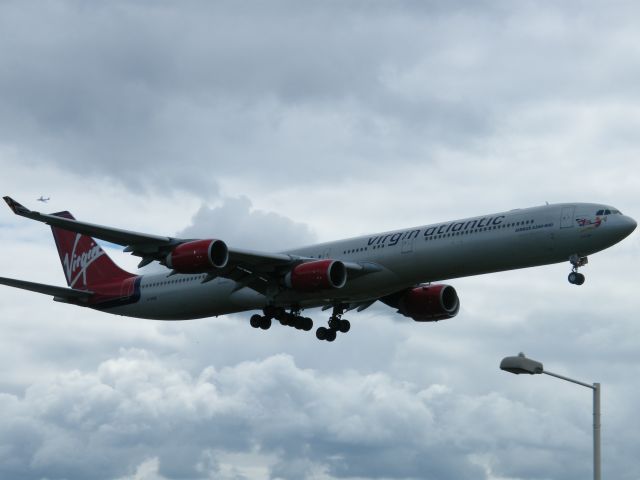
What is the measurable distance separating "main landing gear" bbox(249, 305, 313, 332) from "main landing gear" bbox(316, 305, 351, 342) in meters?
1.17

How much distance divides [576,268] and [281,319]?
16678 mm

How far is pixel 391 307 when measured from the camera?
62.4 m

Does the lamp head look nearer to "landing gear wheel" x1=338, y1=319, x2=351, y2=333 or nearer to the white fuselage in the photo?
the white fuselage

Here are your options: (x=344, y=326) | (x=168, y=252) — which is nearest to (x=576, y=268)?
(x=344, y=326)

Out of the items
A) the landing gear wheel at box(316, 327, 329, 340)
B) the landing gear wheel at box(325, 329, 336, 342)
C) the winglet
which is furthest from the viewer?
the landing gear wheel at box(325, 329, 336, 342)

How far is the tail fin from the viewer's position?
6600 centimetres

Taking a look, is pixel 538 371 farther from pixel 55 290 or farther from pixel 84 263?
pixel 84 263

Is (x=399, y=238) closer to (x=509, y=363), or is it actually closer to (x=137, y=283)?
(x=137, y=283)

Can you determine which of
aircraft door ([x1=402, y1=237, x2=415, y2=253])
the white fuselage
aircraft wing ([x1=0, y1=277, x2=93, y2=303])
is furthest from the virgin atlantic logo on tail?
aircraft door ([x1=402, y1=237, x2=415, y2=253])

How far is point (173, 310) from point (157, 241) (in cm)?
937

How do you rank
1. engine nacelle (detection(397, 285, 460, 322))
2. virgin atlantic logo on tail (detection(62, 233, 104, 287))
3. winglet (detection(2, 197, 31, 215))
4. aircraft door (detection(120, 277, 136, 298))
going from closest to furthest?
1. winglet (detection(2, 197, 31, 215))
2. engine nacelle (detection(397, 285, 460, 322))
3. aircraft door (detection(120, 277, 136, 298))
4. virgin atlantic logo on tail (detection(62, 233, 104, 287))

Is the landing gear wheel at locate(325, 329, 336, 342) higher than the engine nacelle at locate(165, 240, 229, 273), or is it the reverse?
the landing gear wheel at locate(325, 329, 336, 342)

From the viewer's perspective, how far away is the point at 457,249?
49906mm

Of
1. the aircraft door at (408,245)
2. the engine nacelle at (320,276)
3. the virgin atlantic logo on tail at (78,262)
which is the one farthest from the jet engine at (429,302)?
the virgin atlantic logo on tail at (78,262)
